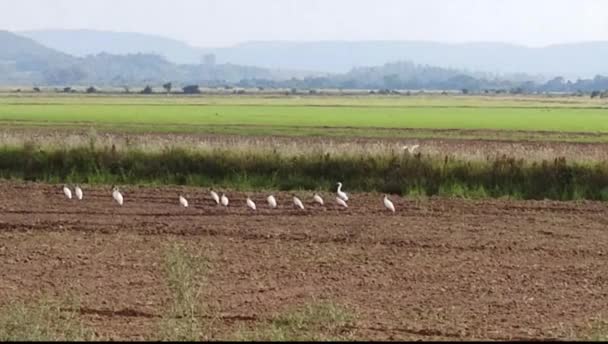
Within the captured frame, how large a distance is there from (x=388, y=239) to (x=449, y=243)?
105 cm

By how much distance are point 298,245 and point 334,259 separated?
1564 mm

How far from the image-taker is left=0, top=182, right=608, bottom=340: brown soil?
45.8 feet

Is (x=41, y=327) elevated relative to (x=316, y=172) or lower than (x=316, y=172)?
elevated

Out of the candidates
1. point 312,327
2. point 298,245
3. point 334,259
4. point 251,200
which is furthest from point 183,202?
point 312,327

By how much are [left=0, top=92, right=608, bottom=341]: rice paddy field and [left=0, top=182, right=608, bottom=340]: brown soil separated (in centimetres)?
5

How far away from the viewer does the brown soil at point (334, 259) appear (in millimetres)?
13953

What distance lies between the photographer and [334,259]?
18.5 metres

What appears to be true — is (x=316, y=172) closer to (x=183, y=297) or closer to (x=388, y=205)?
(x=388, y=205)

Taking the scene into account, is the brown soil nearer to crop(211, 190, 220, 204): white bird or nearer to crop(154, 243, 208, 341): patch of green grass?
crop(211, 190, 220, 204): white bird

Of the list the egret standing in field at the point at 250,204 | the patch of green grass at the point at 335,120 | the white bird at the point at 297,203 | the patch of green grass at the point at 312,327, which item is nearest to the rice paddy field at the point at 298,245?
the patch of green grass at the point at 312,327

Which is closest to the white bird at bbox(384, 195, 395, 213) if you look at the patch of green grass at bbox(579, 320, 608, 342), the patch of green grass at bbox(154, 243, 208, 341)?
the patch of green grass at bbox(579, 320, 608, 342)

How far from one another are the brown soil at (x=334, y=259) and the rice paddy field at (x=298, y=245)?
5 centimetres

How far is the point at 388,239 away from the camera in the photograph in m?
20.5

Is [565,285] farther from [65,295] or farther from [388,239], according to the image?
[65,295]
